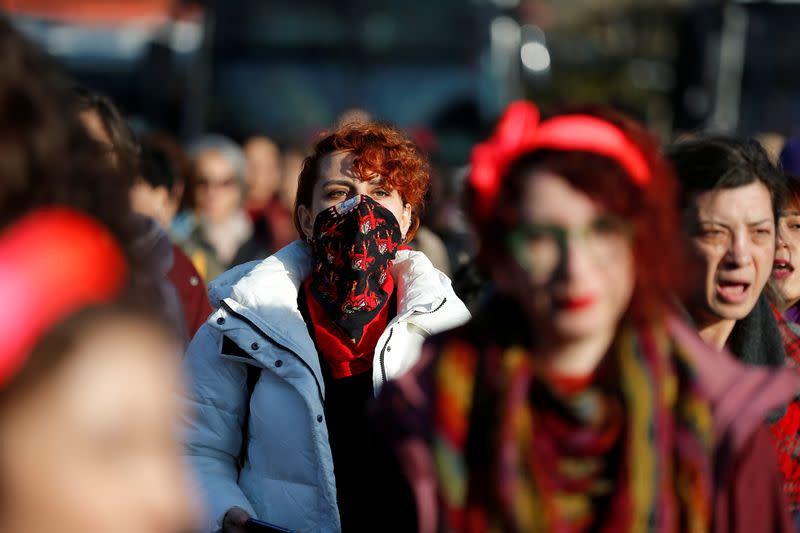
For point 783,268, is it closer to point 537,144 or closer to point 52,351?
point 537,144

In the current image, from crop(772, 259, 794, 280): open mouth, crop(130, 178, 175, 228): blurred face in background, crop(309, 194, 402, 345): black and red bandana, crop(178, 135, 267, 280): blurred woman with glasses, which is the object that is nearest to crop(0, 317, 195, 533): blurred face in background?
crop(309, 194, 402, 345): black and red bandana

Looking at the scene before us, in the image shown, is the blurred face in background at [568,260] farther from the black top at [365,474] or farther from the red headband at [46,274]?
the red headband at [46,274]

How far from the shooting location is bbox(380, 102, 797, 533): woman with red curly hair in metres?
1.95

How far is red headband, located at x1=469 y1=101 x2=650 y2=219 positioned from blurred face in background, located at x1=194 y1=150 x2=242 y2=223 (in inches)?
244

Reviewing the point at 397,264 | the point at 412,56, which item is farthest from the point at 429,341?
the point at 412,56

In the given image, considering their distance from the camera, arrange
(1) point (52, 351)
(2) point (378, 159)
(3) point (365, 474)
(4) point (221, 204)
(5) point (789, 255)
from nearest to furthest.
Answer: (1) point (52, 351), (3) point (365, 474), (2) point (378, 159), (5) point (789, 255), (4) point (221, 204)

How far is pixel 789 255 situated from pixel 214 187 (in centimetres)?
508

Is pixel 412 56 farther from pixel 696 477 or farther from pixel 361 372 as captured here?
pixel 696 477

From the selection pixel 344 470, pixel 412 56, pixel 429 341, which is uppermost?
pixel 412 56

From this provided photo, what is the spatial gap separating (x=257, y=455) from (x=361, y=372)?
363 mm

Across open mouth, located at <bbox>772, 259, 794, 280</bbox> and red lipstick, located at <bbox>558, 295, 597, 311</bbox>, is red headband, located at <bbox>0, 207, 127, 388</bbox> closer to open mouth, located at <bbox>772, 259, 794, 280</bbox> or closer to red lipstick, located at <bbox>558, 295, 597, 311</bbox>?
red lipstick, located at <bbox>558, 295, 597, 311</bbox>

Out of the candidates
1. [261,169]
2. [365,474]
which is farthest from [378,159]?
[261,169]

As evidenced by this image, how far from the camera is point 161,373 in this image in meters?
1.34

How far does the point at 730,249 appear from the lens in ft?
9.30
